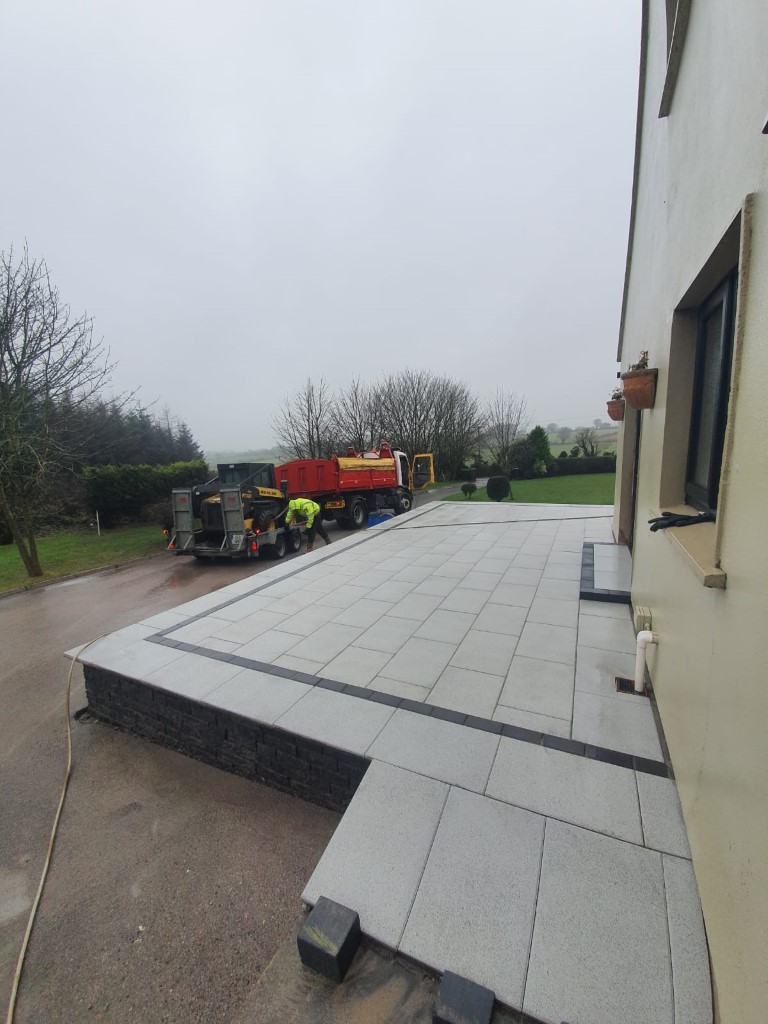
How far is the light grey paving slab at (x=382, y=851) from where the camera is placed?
1666 mm

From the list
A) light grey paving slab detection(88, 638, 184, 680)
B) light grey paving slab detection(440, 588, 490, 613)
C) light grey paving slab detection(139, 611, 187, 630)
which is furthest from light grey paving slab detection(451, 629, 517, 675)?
light grey paving slab detection(139, 611, 187, 630)

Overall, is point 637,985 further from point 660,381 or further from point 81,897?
point 660,381

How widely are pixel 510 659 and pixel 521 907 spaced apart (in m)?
1.87

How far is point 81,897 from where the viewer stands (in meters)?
2.17

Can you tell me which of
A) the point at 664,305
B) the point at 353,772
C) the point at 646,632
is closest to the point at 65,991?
the point at 353,772

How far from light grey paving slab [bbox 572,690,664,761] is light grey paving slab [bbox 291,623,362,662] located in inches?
76.3

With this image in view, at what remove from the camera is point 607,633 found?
3.70 meters

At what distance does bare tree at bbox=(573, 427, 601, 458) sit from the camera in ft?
99.9

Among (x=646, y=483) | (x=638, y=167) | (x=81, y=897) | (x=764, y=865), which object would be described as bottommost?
(x=81, y=897)

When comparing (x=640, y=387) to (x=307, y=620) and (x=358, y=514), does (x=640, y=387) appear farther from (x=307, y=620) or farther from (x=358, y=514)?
(x=358, y=514)

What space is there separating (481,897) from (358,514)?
11.0 meters

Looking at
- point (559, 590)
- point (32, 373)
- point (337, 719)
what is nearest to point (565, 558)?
point (559, 590)

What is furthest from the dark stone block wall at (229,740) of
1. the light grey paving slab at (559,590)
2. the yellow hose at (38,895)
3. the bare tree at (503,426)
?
the bare tree at (503,426)

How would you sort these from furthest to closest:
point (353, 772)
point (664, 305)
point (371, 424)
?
point (371, 424), point (664, 305), point (353, 772)
